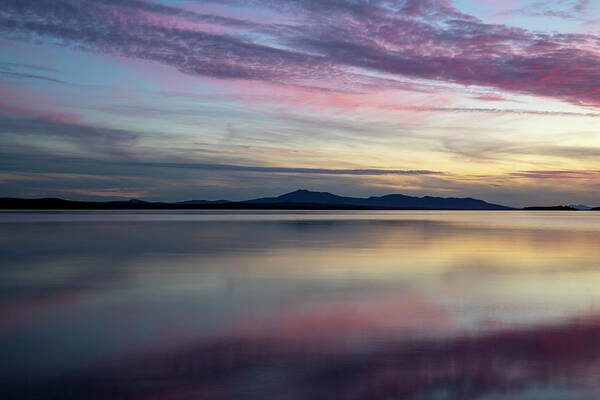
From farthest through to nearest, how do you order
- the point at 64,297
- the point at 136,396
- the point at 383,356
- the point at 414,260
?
the point at 414,260, the point at 64,297, the point at 383,356, the point at 136,396

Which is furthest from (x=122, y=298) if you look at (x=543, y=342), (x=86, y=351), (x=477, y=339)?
(x=543, y=342)

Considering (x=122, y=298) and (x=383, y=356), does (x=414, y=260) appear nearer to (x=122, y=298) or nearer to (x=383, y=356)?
(x=122, y=298)

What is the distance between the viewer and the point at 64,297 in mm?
9883

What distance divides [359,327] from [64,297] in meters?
5.81

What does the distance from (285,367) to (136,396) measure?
5.18 ft

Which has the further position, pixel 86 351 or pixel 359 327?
pixel 359 327

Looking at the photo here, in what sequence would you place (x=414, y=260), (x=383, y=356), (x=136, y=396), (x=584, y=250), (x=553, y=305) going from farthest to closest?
(x=584, y=250) → (x=414, y=260) → (x=553, y=305) → (x=383, y=356) → (x=136, y=396)

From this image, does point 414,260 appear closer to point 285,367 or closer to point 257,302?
point 257,302

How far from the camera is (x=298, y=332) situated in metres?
7.25

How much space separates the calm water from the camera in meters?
5.09

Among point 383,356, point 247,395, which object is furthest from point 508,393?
point 247,395

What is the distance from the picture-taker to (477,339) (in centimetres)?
684

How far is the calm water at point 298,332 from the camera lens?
16.7 ft

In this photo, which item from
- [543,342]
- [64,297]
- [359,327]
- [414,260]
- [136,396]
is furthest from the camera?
[414,260]
